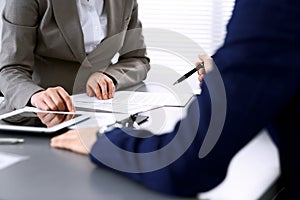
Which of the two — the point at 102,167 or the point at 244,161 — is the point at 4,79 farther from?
the point at 244,161

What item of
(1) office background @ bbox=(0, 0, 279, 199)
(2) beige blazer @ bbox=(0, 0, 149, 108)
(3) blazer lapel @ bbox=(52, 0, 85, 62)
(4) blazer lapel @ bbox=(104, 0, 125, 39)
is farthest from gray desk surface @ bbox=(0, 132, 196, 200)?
(1) office background @ bbox=(0, 0, 279, 199)

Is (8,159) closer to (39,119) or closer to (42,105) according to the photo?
(39,119)

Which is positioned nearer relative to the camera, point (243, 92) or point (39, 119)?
point (243, 92)

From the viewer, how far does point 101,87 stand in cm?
160

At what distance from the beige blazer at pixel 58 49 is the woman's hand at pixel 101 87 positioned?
5cm

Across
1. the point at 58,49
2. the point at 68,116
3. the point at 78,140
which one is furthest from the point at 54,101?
the point at 58,49

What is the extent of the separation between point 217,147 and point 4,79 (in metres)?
1.06

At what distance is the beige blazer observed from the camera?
1.64 meters

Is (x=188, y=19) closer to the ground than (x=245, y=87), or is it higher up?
closer to the ground

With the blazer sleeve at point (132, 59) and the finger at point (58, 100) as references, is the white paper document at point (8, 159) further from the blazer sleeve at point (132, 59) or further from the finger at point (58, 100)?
the blazer sleeve at point (132, 59)

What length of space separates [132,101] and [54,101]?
24 cm

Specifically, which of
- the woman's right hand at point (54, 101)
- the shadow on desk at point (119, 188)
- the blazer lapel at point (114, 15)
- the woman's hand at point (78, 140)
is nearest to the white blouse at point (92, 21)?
the blazer lapel at point (114, 15)

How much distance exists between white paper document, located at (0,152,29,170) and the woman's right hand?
34cm

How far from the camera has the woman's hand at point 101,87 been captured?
1.55 metres
